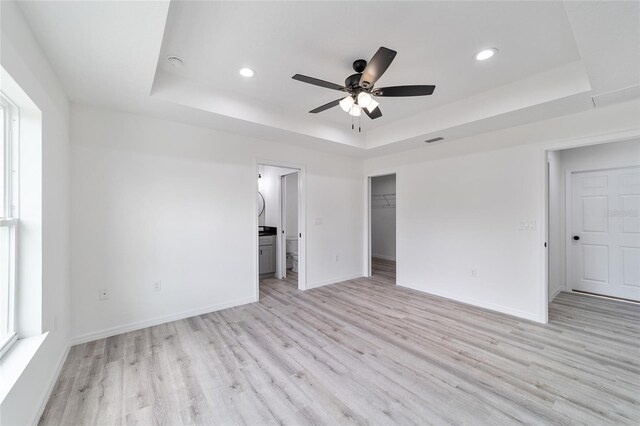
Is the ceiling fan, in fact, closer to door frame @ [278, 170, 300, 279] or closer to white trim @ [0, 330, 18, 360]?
white trim @ [0, 330, 18, 360]

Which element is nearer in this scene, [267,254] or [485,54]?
[485,54]

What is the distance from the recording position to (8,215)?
1.68 meters

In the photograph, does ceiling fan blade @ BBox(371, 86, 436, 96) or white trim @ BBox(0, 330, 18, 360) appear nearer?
white trim @ BBox(0, 330, 18, 360)

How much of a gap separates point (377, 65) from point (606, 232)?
15.2ft

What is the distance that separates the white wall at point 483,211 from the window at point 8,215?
4555 millimetres

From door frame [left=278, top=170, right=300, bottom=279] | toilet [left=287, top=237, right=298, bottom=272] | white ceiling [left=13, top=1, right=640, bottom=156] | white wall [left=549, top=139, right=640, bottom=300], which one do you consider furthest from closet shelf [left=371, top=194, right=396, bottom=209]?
white ceiling [left=13, top=1, right=640, bottom=156]

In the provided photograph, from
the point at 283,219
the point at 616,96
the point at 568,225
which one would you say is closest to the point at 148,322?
the point at 283,219

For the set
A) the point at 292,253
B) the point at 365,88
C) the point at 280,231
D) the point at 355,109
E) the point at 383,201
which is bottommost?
the point at 292,253

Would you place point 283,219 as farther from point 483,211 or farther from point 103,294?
point 483,211

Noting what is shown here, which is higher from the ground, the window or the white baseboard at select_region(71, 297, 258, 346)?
the window

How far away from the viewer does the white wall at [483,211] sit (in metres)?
3.12

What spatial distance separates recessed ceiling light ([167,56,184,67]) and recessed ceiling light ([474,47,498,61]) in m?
2.66

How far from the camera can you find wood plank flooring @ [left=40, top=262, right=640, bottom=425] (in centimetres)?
171

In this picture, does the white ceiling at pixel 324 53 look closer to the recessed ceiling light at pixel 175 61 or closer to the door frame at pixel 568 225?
the recessed ceiling light at pixel 175 61
